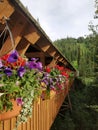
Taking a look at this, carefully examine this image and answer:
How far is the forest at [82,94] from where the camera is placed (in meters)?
14.6

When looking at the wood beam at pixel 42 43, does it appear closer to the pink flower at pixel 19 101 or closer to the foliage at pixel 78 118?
the pink flower at pixel 19 101

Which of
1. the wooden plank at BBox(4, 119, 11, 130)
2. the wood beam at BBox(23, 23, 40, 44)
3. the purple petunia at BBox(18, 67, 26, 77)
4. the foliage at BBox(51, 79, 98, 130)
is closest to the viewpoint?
the purple petunia at BBox(18, 67, 26, 77)

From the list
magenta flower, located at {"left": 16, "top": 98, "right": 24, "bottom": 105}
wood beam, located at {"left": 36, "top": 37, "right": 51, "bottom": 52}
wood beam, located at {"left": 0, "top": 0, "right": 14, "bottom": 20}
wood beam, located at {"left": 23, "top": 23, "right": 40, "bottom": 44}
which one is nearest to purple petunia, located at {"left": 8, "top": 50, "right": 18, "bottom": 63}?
magenta flower, located at {"left": 16, "top": 98, "right": 24, "bottom": 105}

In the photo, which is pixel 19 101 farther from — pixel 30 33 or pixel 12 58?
pixel 30 33

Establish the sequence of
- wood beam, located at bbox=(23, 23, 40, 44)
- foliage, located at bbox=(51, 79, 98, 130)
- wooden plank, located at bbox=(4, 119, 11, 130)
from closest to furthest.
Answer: wooden plank, located at bbox=(4, 119, 11, 130) < wood beam, located at bbox=(23, 23, 40, 44) < foliage, located at bbox=(51, 79, 98, 130)

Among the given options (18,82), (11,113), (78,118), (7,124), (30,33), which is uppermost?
(30,33)

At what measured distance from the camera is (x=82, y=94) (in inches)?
975

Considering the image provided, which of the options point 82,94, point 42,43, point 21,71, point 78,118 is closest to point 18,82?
point 21,71

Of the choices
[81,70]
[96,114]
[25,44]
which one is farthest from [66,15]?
[25,44]

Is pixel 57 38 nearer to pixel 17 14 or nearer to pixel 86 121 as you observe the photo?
pixel 86 121

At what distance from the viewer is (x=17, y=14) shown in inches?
158

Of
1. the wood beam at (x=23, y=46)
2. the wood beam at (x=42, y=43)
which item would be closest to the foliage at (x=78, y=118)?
the wood beam at (x=42, y=43)

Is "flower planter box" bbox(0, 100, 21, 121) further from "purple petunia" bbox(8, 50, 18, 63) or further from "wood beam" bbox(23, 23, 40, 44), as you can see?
"wood beam" bbox(23, 23, 40, 44)

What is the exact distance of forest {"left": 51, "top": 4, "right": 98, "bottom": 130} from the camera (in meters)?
14.6
